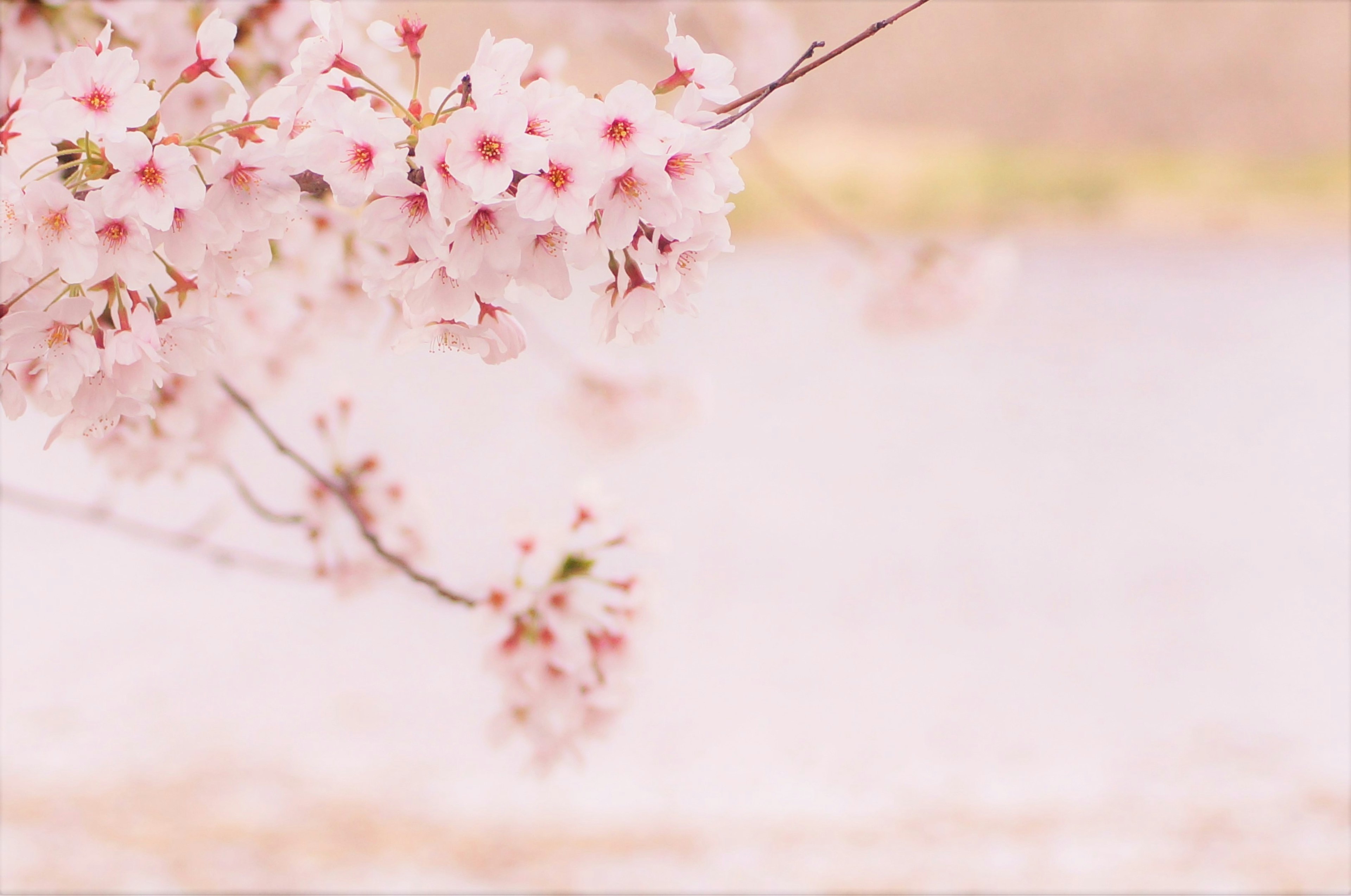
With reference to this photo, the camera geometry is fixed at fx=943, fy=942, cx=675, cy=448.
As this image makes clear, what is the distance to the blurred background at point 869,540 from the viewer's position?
85cm

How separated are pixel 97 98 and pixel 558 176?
0.36 feet

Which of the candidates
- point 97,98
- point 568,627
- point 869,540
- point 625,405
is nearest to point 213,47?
point 97,98

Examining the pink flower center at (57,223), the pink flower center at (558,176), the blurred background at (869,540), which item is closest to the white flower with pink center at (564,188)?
the pink flower center at (558,176)

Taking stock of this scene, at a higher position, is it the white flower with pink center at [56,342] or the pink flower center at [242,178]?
the pink flower center at [242,178]

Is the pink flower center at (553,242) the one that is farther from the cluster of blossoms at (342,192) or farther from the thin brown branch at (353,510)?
the thin brown branch at (353,510)

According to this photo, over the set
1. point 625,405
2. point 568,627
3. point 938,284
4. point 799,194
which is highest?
point 799,194

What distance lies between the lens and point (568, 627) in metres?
0.40

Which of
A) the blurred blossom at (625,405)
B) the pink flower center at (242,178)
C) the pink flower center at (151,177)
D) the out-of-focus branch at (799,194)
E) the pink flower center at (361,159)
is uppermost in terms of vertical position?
the out-of-focus branch at (799,194)

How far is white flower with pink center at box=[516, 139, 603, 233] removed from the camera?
207 mm

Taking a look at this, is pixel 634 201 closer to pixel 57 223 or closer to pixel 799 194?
pixel 57 223

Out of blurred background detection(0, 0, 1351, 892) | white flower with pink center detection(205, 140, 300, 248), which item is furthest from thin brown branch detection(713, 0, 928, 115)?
blurred background detection(0, 0, 1351, 892)

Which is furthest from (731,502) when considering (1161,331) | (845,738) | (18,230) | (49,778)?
(18,230)

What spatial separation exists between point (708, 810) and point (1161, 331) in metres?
0.92

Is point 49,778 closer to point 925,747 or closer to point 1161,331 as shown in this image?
point 925,747
